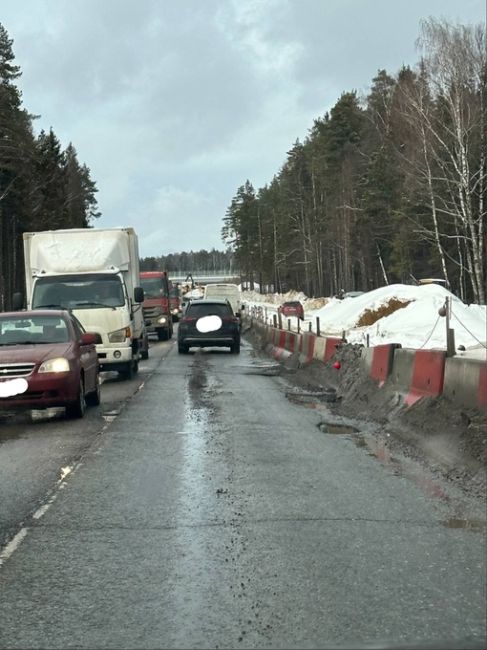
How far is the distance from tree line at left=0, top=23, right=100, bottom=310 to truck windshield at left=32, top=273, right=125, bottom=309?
28.7 meters

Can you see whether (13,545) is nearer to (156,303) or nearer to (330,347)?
(330,347)

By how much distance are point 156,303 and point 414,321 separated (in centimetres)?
1267

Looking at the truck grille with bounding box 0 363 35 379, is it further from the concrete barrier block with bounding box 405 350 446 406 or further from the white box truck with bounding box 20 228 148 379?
the white box truck with bounding box 20 228 148 379

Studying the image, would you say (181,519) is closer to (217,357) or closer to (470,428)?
(470,428)

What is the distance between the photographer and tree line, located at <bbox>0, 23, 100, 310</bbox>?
4784cm

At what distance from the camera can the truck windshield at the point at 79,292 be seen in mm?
17203

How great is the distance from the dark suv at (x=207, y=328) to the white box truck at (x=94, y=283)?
754cm

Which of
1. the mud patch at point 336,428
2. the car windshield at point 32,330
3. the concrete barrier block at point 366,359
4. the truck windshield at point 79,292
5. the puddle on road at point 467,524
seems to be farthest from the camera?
the truck windshield at point 79,292

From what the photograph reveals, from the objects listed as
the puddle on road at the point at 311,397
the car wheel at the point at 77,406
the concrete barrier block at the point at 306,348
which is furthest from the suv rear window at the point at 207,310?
the car wheel at the point at 77,406

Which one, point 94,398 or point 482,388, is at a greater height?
point 482,388

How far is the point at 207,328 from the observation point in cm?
2639

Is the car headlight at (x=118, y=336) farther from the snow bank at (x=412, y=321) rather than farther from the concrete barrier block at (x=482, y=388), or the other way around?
the concrete barrier block at (x=482, y=388)

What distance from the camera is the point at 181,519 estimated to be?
19.4 feet

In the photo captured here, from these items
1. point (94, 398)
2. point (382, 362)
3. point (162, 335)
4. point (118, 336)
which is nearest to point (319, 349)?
point (118, 336)
